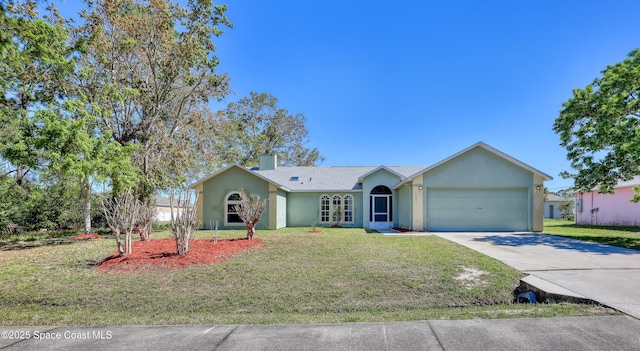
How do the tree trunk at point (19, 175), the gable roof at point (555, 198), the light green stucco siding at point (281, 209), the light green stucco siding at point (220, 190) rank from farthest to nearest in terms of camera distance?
the gable roof at point (555, 198), the tree trunk at point (19, 175), the light green stucco siding at point (281, 209), the light green stucco siding at point (220, 190)

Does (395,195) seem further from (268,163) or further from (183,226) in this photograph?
(183,226)

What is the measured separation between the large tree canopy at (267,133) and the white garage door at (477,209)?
19788 mm

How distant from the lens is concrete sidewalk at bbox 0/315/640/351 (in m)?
3.43

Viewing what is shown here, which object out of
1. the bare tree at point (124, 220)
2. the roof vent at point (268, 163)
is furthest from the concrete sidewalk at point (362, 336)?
the roof vent at point (268, 163)

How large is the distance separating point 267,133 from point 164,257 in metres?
25.8

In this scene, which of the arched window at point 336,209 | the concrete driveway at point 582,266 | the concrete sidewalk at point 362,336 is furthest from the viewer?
the arched window at point 336,209

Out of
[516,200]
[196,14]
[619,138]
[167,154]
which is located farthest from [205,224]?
[619,138]

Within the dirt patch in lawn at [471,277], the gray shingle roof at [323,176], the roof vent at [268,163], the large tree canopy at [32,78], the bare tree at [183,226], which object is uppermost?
the large tree canopy at [32,78]

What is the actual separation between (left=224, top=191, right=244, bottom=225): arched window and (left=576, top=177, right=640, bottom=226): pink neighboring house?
80.2 feet

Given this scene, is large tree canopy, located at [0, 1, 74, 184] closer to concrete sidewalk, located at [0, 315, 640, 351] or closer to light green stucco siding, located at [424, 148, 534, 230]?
concrete sidewalk, located at [0, 315, 640, 351]

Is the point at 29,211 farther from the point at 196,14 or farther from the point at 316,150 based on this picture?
the point at 316,150

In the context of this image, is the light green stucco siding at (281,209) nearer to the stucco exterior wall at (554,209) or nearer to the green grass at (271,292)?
the green grass at (271,292)

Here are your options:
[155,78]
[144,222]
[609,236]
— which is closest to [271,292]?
[144,222]

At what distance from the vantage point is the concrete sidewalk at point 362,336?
3434 millimetres
